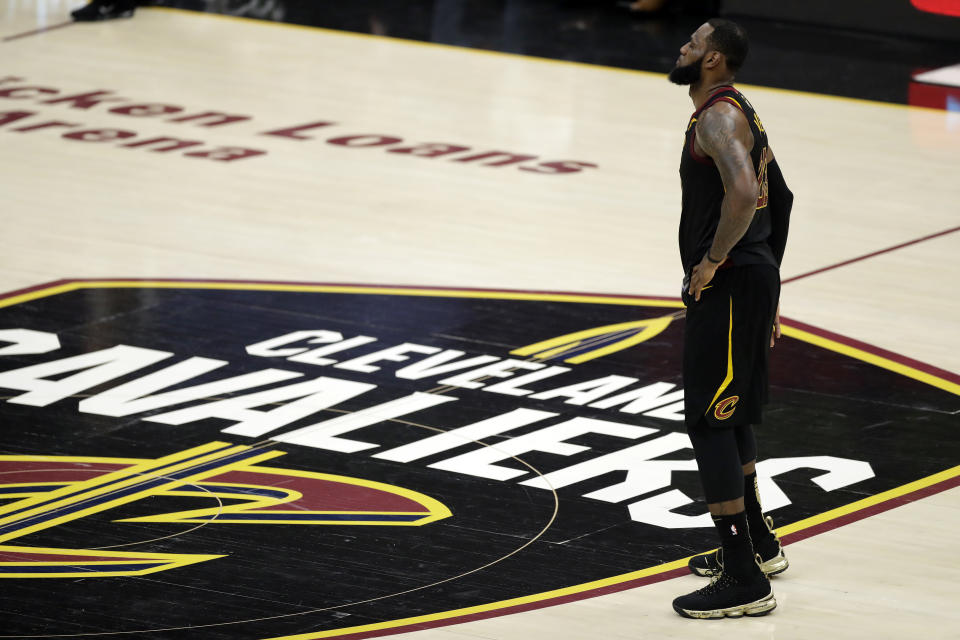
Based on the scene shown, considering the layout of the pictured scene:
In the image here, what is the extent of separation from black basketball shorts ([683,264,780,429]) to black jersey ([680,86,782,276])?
0.05m

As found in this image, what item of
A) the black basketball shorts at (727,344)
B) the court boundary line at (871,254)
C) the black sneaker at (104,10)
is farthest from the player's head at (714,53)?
the black sneaker at (104,10)

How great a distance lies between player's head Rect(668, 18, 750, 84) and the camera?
384cm

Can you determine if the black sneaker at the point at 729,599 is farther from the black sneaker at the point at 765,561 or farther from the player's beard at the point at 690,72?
the player's beard at the point at 690,72

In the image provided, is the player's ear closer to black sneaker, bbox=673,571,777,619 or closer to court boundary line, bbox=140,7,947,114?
black sneaker, bbox=673,571,777,619

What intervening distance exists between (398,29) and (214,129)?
3.41 metres

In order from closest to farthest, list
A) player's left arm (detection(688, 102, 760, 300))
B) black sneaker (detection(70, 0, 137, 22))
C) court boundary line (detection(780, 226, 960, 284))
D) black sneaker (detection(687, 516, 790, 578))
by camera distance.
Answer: player's left arm (detection(688, 102, 760, 300)) → black sneaker (detection(687, 516, 790, 578)) → court boundary line (detection(780, 226, 960, 284)) → black sneaker (detection(70, 0, 137, 22))

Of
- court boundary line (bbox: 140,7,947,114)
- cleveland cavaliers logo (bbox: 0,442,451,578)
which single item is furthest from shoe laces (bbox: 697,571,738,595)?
court boundary line (bbox: 140,7,947,114)

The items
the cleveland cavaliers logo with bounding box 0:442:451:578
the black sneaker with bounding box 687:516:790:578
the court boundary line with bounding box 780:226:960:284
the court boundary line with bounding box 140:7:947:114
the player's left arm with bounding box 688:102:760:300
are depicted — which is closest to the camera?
the player's left arm with bounding box 688:102:760:300

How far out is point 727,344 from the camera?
3867 mm

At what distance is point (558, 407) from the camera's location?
5.52m

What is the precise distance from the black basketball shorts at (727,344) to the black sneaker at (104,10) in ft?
30.9

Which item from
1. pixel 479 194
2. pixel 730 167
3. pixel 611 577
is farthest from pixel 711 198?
pixel 479 194

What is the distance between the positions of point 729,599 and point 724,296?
70 cm

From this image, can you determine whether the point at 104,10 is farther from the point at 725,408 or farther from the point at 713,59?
the point at 725,408
